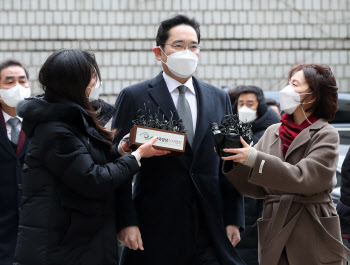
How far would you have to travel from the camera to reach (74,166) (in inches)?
137

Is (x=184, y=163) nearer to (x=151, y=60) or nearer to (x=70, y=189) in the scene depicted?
(x=70, y=189)

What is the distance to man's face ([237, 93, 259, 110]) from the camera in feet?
22.8

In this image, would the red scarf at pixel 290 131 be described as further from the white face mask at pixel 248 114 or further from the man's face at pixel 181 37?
the white face mask at pixel 248 114

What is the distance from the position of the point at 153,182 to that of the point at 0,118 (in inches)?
60.4

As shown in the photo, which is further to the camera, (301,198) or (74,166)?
(301,198)

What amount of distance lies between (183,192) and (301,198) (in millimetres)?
688

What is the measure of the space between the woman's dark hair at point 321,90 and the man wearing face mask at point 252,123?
150 centimetres

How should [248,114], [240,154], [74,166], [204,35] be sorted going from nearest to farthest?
[74,166], [240,154], [248,114], [204,35]

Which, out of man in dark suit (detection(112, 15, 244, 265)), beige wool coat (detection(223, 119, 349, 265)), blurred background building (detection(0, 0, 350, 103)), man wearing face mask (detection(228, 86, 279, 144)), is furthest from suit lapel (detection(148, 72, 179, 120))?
blurred background building (detection(0, 0, 350, 103))

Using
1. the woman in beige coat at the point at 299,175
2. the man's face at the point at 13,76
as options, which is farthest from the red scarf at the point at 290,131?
the man's face at the point at 13,76

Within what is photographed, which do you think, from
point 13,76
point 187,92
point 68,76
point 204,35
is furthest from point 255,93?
point 204,35

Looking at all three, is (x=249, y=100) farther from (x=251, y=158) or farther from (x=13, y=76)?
(x=251, y=158)

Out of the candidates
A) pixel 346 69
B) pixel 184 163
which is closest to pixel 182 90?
pixel 184 163

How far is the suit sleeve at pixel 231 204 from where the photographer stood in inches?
168
